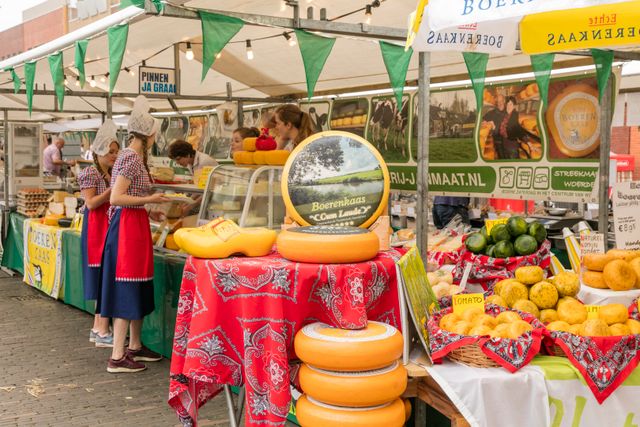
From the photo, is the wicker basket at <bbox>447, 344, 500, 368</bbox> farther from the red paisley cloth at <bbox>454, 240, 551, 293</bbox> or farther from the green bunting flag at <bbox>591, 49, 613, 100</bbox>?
the green bunting flag at <bbox>591, 49, 613, 100</bbox>

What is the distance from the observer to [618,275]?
3334mm

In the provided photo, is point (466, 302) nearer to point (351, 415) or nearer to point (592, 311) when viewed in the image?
point (592, 311)

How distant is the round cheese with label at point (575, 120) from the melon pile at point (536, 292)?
9.50 feet

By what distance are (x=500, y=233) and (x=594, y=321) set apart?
3.65ft

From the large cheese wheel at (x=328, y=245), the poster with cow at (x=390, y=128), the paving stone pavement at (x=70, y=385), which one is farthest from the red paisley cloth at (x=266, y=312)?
the poster with cow at (x=390, y=128)

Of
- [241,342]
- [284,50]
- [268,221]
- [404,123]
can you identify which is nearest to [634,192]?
[268,221]

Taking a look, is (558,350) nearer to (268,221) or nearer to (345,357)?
(345,357)

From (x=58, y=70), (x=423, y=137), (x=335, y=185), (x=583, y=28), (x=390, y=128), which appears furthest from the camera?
(x=390, y=128)

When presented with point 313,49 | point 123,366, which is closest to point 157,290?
point 123,366

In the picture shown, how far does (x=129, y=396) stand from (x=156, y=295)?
1.10 metres

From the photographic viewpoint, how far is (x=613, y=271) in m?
3.35

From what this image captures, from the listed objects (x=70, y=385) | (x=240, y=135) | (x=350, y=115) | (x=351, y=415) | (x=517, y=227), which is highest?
(x=350, y=115)

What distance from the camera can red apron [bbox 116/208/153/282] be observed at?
210 inches

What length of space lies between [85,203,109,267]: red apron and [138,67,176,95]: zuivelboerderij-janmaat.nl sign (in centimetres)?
227
